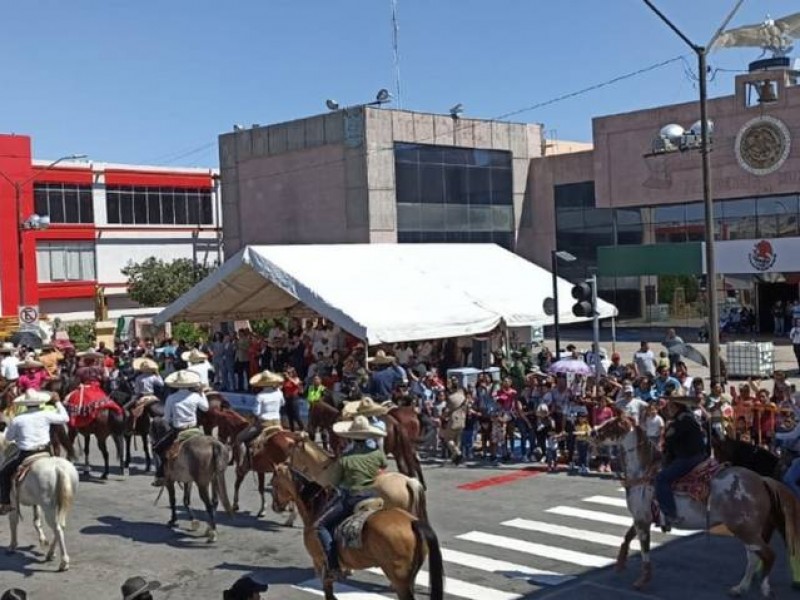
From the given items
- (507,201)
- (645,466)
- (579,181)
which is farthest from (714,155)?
(645,466)

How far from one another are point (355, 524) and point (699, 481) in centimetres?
383

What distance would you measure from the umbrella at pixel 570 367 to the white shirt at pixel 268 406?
671cm

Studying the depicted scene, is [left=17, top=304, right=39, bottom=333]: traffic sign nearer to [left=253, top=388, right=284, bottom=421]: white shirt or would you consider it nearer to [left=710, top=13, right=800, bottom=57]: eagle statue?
[left=253, top=388, right=284, bottom=421]: white shirt

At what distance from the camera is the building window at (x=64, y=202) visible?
58031 millimetres

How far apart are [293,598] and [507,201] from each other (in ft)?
129

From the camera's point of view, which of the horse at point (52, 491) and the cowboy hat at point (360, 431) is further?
the horse at point (52, 491)

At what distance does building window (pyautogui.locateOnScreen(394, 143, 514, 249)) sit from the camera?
145 feet

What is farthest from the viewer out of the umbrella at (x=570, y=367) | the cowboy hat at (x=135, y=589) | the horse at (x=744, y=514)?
the umbrella at (x=570, y=367)

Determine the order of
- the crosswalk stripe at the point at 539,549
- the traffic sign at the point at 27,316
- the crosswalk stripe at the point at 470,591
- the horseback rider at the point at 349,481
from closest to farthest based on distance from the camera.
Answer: the horseback rider at the point at 349,481 < the crosswalk stripe at the point at 470,591 < the crosswalk stripe at the point at 539,549 < the traffic sign at the point at 27,316

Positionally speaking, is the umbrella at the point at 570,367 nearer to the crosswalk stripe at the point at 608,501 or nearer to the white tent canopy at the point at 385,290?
the white tent canopy at the point at 385,290

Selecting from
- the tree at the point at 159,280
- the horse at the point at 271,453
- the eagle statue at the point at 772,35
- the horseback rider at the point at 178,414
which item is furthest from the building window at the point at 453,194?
the horse at the point at 271,453

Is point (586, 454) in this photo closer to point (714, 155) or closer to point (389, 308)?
point (389, 308)

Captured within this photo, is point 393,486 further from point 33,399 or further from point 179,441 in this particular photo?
point 33,399

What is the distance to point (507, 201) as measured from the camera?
4875 cm
